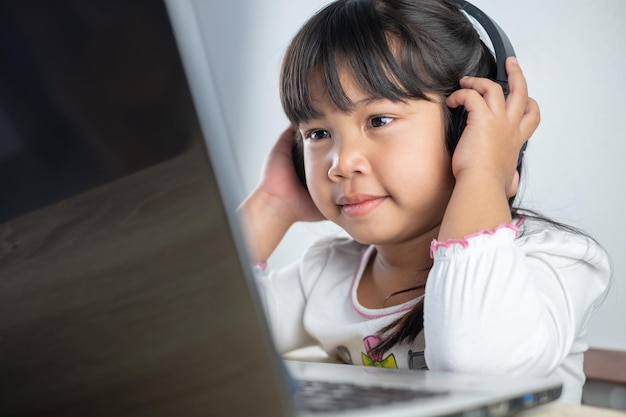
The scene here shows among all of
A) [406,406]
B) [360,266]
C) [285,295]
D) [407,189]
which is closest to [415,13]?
[407,189]

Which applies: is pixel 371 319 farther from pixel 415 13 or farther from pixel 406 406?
pixel 406 406

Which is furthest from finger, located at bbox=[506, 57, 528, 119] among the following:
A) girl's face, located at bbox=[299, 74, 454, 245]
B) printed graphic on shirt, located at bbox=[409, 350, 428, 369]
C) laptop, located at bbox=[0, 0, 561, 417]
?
laptop, located at bbox=[0, 0, 561, 417]

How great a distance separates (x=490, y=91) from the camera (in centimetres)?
90

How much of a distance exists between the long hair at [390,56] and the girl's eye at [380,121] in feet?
0.09

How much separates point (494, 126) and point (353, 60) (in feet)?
0.71

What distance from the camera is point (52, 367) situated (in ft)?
1.29

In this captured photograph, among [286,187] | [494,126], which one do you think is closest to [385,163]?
[494,126]

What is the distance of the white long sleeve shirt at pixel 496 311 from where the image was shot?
709 millimetres

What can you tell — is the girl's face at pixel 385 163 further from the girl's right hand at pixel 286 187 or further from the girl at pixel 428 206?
the girl's right hand at pixel 286 187

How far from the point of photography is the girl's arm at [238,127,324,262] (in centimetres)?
128

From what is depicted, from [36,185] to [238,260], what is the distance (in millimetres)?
110

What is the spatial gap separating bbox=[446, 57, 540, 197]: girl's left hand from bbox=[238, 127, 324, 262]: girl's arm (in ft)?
1.35

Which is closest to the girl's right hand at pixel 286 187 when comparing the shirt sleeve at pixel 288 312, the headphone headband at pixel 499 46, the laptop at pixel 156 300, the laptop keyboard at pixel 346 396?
the shirt sleeve at pixel 288 312

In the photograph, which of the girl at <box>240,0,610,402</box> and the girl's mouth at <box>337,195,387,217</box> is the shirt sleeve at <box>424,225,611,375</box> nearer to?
the girl at <box>240,0,610,402</box>
